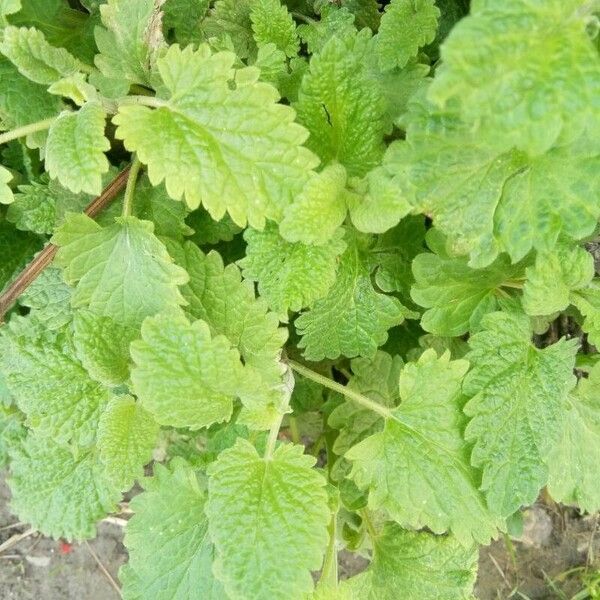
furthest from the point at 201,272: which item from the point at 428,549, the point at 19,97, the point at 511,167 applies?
the point at 428,549

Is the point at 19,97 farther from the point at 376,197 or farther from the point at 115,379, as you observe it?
the point at 376,197

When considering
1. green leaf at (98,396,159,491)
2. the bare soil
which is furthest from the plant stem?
the bare soil

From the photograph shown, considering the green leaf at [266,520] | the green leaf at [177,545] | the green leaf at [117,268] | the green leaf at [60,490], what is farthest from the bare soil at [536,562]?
the green leaf at [117,268]

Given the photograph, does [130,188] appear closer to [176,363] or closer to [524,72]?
[176,363]

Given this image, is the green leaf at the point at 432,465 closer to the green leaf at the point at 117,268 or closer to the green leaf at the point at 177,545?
the green leaf at the point at 177,545

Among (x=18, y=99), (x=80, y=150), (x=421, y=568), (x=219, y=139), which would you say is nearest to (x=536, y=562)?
(x=421, y=568)
